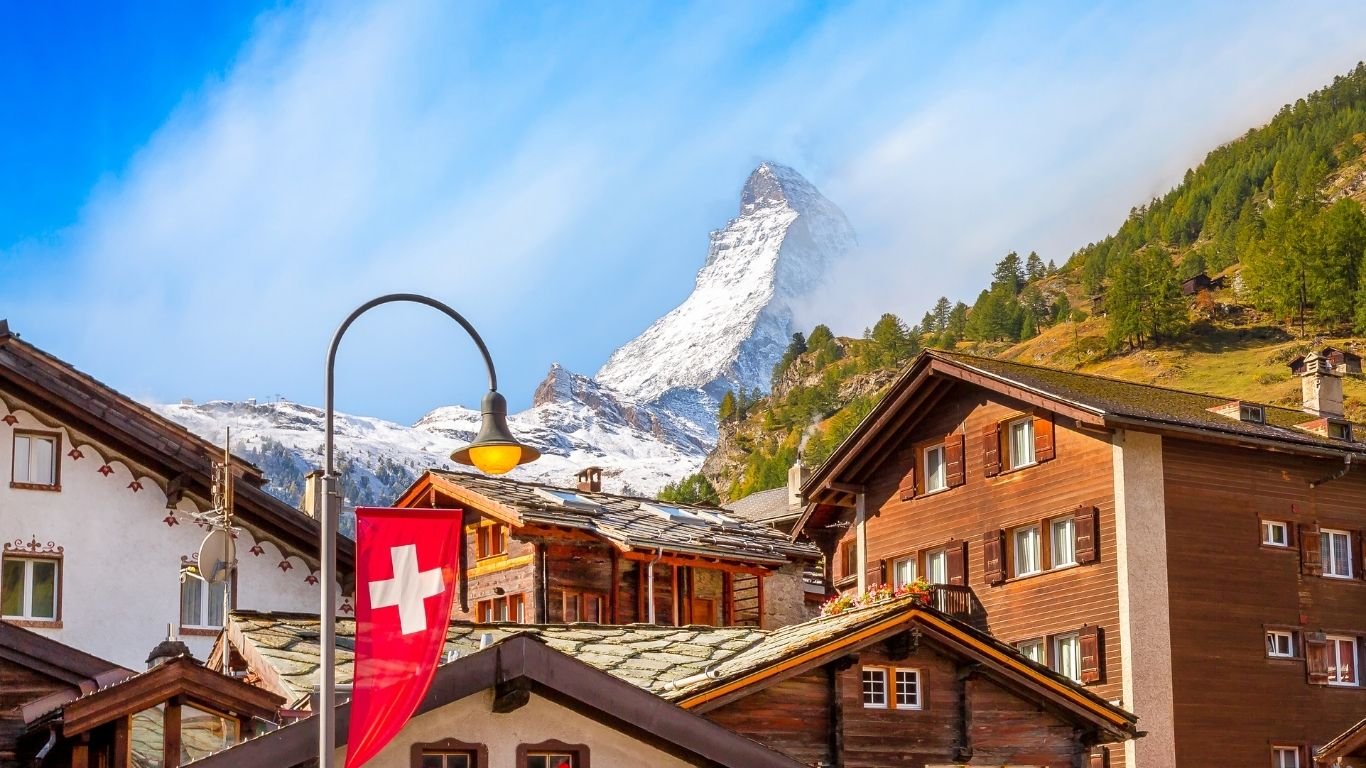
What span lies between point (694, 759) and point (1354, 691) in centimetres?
3077

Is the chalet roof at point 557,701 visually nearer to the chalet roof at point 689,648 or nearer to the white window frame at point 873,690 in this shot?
the chalet roof at point 689,648

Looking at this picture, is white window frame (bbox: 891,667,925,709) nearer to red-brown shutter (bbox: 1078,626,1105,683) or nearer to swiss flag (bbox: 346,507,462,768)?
red-brown shutter (bbox: 1078,626,1105,683)

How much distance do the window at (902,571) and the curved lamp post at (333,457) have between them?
1391 inches

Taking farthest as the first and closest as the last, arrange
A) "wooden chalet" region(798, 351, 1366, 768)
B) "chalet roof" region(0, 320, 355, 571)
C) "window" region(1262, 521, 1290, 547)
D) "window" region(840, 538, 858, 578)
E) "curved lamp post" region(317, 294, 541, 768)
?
"window" region(840, 538, 858, 578)
"window" region(1262, 521, 1290, 547)
"wooden chalet" region(798, 351, 1366, 768)
"chalet roof" region(0, 320, 355, 571)
"curved lamp post" region(317, 294, 541, 768)

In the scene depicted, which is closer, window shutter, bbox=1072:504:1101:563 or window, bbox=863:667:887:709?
window, bbox=863:667:887:709

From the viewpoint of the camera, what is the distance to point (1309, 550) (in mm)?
47875

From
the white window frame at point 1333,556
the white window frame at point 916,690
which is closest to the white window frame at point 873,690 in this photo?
the white window frame at point 916,690

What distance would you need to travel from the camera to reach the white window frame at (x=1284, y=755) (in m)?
46.2

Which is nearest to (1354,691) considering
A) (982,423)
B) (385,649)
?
(982,423)

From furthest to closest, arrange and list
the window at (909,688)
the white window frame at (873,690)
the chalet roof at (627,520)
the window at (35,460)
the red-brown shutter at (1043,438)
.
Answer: the red-brown shutter at (1043,438) < the chalet roof at (627,520) < the window at (35,460) < the window at (909,688) < the white window frame at (873,690)

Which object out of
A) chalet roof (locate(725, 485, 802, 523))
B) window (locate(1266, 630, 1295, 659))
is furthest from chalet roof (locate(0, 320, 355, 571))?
chalet roof (locate(725, 485, 802, 523))

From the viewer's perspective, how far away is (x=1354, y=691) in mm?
48188

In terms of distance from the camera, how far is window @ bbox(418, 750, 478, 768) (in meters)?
21.3

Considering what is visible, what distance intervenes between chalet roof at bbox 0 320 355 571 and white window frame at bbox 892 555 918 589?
58.1ft
